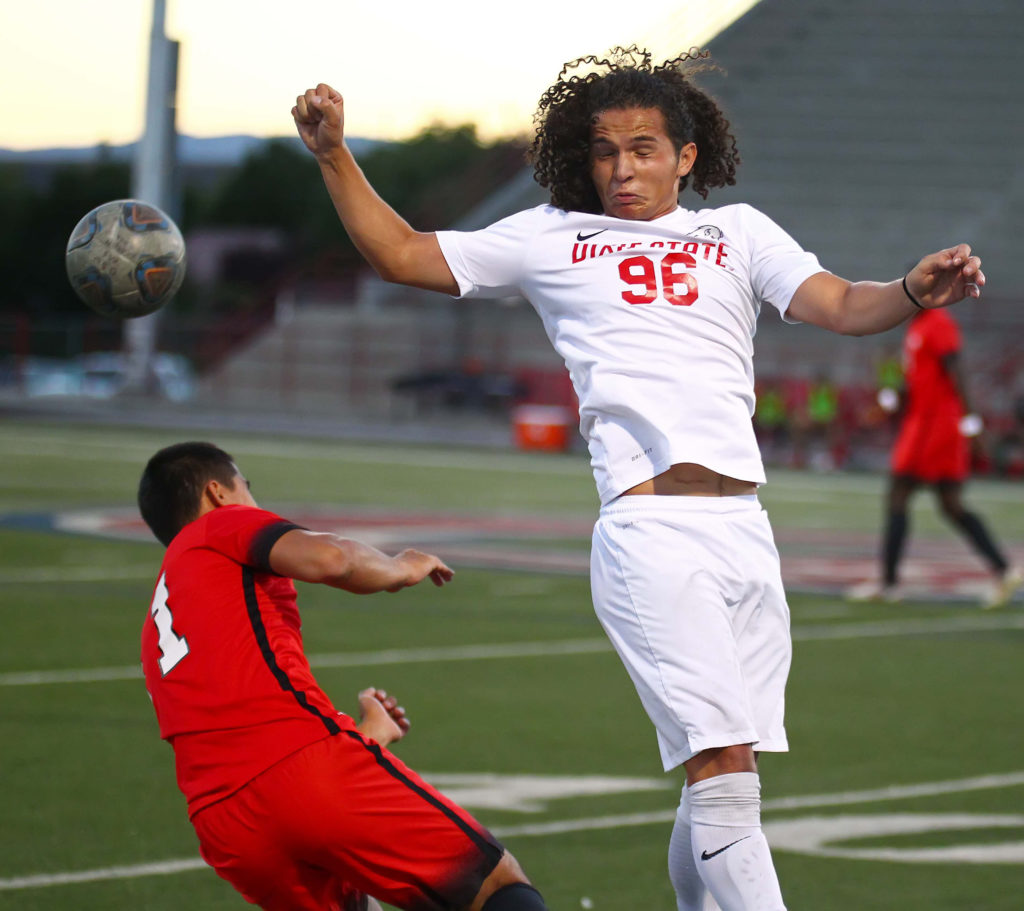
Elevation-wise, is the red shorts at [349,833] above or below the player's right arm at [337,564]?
below

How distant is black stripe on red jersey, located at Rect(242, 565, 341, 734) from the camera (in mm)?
3863

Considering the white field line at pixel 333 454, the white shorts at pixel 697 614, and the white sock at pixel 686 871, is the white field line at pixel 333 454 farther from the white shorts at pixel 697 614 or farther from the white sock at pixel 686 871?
the white shorts at pixel 697 614

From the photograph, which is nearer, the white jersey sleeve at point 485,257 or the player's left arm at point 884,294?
the player's left arm at point 884,294

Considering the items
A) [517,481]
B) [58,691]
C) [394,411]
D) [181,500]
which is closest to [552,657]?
[58,691]

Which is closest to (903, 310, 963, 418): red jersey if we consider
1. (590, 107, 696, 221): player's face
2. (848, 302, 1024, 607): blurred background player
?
(848, 302, 1024, 607): blurred background player

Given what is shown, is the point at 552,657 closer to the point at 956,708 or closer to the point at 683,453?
the point at 956,708

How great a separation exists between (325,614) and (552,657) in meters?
2.04

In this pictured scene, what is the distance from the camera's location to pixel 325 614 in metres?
11.5

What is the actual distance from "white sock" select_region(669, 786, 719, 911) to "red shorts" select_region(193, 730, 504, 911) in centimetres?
62

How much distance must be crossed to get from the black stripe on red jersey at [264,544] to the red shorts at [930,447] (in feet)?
28.4

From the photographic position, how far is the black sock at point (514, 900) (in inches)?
149

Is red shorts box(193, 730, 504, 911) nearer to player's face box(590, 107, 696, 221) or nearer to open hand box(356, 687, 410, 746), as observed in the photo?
open hand box(356, 687, 410, 746)

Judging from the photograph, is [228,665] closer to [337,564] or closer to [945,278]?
[337,564]

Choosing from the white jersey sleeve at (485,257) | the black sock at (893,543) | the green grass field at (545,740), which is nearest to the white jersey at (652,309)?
the white jersey sleeve at (485,257)
